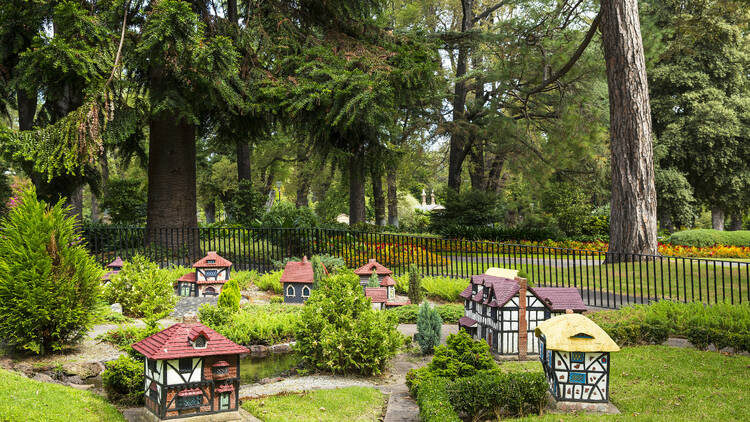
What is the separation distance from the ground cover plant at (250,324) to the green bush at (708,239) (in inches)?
828

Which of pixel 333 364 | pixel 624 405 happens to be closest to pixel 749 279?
pixel 624 405

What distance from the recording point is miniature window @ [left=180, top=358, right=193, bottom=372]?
5.95 meters

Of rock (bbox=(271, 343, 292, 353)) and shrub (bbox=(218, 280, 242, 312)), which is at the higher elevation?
shrub (bbox=(218, 280, 242, 312))

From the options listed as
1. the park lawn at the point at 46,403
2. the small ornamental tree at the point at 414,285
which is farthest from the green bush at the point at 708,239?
the park lawn at the point at 46,403

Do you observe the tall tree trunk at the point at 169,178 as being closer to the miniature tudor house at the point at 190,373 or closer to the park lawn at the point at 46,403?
the park lawn at the point at 46,403

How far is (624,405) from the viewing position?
21.2ft

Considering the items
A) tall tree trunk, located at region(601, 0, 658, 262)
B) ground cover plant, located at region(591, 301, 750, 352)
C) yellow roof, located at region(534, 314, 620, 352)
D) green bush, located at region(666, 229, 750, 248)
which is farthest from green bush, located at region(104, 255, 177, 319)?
green bush, located at region(666, 229, 750, 248)

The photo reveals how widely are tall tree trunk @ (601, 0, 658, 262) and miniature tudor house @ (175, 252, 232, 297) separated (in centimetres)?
1010

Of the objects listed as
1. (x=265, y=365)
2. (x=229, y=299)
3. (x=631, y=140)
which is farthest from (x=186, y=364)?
(x=631, y=140)

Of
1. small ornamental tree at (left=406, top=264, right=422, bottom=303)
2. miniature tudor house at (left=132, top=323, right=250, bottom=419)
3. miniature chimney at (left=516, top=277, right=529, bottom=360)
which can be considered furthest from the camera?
small ornamental tree at (left=406, top=264, right=422, bottom=303)

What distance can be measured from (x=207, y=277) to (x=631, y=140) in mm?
11504

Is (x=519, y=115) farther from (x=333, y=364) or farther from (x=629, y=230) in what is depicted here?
(x=333, y=364)

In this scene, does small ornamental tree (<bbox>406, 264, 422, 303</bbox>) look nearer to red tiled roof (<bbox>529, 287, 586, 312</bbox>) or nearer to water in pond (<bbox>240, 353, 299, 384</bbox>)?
water in pond (<bbox>240, 353, 299, 384</bbox>)

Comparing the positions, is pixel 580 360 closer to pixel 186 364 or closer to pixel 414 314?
pixel 186 364
